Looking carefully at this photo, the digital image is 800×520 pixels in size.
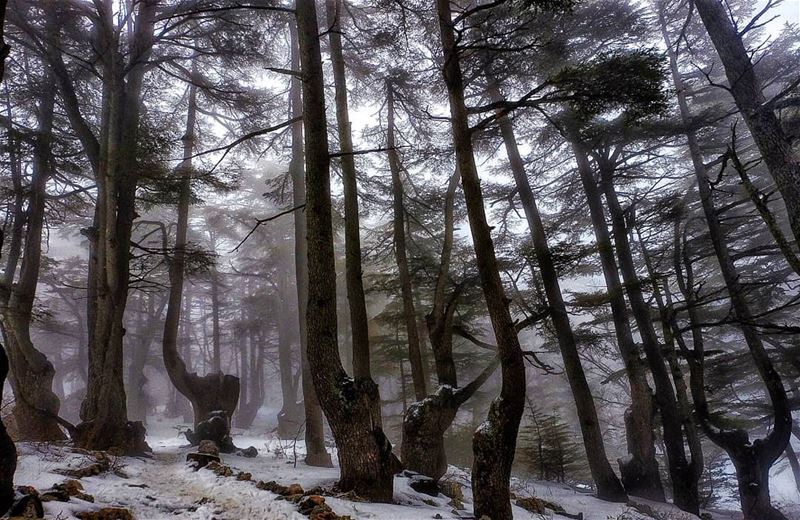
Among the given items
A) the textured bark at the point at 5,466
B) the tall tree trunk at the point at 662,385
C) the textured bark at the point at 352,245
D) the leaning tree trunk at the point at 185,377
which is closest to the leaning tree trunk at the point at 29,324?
the leaning tree trunk at the point at 185,377

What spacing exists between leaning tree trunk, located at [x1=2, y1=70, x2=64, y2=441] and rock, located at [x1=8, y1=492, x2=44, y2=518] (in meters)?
7.62

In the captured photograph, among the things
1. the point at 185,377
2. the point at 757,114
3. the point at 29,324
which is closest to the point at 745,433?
the point at 757,114

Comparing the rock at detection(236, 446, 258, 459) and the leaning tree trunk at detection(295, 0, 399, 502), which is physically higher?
the leaning tree trunk at detection(295, 0, 399, 502)

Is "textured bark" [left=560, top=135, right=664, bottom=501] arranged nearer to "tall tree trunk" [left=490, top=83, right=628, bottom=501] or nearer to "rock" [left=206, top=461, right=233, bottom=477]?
"tall tree trunk" [left=490, top=83, right=628, bottom=501]

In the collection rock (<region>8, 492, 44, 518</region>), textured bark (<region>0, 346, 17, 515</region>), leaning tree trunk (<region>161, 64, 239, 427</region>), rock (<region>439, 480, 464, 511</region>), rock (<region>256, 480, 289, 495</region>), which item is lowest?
rock (<region>439, 480, 464, 511</region>)

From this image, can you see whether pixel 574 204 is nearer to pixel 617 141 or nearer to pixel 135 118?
pixel 617 141

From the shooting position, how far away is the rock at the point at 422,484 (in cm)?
646

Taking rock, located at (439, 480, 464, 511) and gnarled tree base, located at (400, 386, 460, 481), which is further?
gnarled tree base, located at (400, 386, 460, 481)

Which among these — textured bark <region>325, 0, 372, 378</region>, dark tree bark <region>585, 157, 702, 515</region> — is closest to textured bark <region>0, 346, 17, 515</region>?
textured bark <region>325, 0, 372, 378</region>

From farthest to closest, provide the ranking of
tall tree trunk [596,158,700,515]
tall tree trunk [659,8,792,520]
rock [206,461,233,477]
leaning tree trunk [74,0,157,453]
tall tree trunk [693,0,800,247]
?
tall tree trunk [596,158,700,515]
tall tree trunk [659,8,792,520]
leaning tree trunk [74,0,157,453]
rock [206,461,233,477]
tall tree trunk [693,0,800,247]

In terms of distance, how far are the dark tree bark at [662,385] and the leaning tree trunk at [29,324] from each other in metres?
13.7

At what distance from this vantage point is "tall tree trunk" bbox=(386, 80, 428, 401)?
960 centimetres

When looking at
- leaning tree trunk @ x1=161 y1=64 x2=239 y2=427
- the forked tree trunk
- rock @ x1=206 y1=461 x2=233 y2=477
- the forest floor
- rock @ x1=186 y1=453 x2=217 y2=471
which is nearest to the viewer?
the forest floor

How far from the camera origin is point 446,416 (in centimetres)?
759
